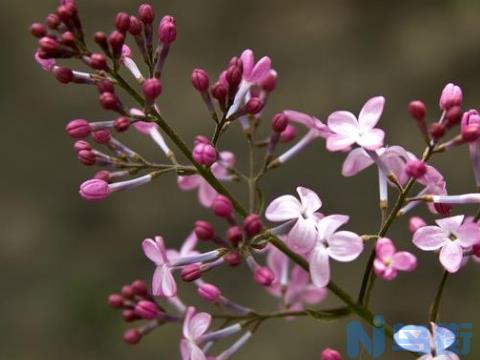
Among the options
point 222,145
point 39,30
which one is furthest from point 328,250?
point 222,145

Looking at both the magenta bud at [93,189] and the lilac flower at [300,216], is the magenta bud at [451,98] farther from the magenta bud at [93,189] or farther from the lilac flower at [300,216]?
the magenta bud at [93,189]

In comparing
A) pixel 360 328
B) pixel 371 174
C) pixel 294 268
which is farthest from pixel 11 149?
pixel 360 328

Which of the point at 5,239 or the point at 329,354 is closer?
the point at 329,354

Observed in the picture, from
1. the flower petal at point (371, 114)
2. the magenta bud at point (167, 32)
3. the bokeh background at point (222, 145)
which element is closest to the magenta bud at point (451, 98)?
the flower petal at point (371, 114)

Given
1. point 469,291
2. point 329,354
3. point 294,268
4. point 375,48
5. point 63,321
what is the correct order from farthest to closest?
point 375,48 < point 63,321 < point 469,291 < point 294,268 < point 329,354

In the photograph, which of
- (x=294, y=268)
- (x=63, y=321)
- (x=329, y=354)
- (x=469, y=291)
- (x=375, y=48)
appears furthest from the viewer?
(x=375, y=48)

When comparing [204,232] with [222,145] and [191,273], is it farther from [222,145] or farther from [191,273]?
[222,145]

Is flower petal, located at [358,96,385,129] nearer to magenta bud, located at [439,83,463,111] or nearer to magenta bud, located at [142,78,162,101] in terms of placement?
magenta bud, located at [439,83,463,111]

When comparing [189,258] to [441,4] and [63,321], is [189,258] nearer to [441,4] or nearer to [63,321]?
[63,321]
